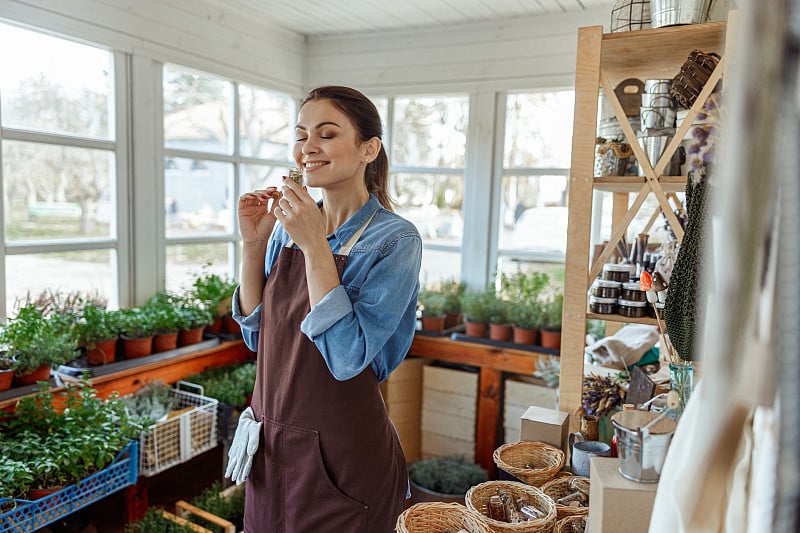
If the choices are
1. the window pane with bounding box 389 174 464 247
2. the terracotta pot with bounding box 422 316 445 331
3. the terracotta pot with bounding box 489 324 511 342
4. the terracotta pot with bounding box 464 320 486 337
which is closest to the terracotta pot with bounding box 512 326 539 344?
the terracotta pot with bounding box 489 324 511 342

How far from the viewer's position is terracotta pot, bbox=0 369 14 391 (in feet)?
6.91

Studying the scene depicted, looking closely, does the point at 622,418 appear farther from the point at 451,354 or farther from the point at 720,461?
the point at 451,354

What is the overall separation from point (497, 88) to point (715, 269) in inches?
125

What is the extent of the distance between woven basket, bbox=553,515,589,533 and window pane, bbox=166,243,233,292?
2423mm

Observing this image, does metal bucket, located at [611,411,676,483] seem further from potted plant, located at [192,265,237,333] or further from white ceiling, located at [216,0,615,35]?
white ceiling, located at [216,0,615,35]

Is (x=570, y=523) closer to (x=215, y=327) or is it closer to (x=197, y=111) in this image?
A: (x=215, y=327)

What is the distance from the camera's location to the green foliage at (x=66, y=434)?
73.6 inches

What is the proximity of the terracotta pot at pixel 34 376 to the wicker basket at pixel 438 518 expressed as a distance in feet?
5.70

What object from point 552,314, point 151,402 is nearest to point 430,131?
point 552,314

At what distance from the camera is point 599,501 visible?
0.79m

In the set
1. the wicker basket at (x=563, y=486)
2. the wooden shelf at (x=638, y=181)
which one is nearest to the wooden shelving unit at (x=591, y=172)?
the wooden shelf at (x=638, y=181)

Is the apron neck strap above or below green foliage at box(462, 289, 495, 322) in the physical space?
above

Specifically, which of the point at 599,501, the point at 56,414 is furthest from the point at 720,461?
the point at 56,414

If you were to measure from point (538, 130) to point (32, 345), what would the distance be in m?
2.64
